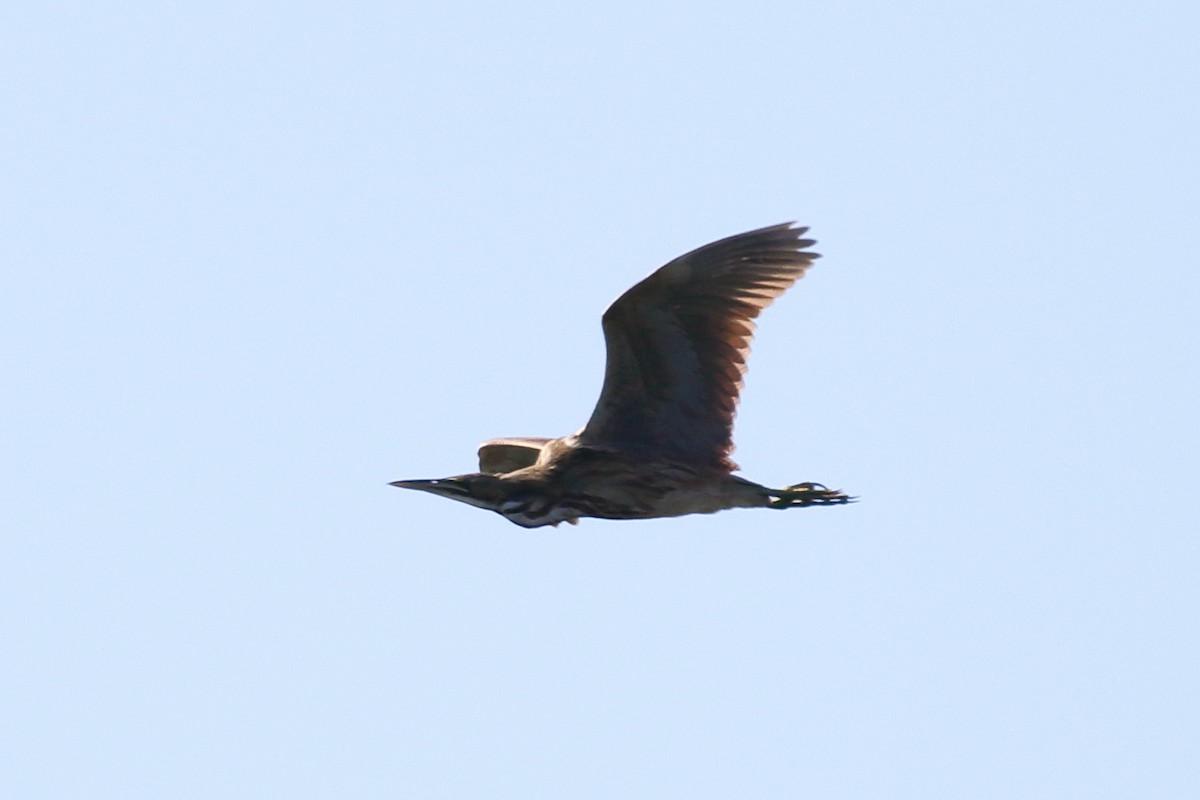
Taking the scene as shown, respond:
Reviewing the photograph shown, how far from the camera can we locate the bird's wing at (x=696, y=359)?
12383mm

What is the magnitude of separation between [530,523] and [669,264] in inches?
69.1

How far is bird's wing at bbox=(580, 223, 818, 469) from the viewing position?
40.6ft

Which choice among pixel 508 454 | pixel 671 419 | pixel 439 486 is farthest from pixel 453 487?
pixel 508 454

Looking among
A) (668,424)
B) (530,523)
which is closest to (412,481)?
(530,523)

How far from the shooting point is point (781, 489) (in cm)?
1264

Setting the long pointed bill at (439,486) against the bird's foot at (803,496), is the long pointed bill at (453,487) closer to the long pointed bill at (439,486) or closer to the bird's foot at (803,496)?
the long pointed bill at (439,486)

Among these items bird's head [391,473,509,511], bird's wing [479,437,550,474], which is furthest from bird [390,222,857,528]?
bird's wing [479,437,550,474]

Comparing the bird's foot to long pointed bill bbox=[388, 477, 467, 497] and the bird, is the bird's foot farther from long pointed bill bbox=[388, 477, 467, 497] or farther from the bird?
long pointed bill bbox=[388, 477, 467, 497]

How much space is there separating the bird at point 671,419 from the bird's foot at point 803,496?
0.03 ft

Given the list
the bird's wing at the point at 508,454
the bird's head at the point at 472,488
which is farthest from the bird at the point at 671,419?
the bird's wing at the point at 508,454

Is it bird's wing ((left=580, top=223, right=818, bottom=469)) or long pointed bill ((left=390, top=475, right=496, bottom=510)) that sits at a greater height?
bird's wing ((left=580, top=223, right=818, bottom=469))

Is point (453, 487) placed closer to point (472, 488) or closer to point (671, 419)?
point (472, 488)

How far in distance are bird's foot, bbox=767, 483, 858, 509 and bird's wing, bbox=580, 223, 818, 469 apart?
1.18 ft

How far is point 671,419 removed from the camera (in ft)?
41.2
